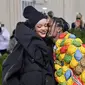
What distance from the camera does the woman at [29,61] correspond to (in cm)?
321

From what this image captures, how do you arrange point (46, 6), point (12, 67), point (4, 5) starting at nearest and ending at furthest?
point (12, 67), point (4, 5), point (46, 6)

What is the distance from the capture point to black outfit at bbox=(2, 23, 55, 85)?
10.5ft

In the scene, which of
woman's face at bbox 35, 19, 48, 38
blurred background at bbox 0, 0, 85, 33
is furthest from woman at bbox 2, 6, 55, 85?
blurred background at bbox 0, 0, 85, 33

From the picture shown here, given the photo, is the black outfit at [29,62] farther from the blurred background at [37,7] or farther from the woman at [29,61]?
the blurred background at [37,7]

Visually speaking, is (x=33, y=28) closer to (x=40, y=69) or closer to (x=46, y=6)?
(x=40, y=69)

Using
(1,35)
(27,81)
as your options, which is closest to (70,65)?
(27,81)

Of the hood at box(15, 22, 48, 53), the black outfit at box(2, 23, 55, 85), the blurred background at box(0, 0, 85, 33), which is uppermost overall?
the hood at box(15, 22, 48, 53)

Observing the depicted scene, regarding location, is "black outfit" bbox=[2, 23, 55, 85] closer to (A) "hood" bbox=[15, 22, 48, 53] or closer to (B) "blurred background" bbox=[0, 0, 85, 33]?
(A) "hood" bbox=[15, 22, 48, 53]

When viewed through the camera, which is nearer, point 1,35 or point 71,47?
point 71,47

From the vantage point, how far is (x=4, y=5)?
43.5 feet

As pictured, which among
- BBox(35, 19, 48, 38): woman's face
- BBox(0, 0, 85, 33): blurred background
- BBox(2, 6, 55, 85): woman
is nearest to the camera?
BBox(2, 6, 55, 85): woman

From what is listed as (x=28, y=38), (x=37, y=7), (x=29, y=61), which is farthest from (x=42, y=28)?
(x=37, y=7)

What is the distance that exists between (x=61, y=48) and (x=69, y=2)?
1427cm

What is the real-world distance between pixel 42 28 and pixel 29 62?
1.01ft
